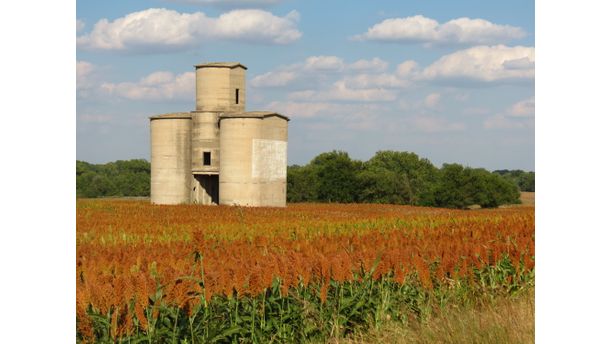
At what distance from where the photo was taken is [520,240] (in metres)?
11.9

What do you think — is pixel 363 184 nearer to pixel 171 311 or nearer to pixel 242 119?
pixel 242 119

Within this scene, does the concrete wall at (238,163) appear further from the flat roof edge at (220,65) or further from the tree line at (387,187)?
the tree line at (387,187)

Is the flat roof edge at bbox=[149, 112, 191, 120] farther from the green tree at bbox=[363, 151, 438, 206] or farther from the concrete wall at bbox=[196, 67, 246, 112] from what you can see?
the green tree at bbox=[363, 151, 438, 206]

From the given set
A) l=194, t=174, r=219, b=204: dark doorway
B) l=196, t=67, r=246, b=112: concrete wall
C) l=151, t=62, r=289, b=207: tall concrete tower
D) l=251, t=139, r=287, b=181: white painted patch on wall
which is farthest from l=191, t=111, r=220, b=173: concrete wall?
l=251, t=139, r=287, b=181: white painted patch on wall

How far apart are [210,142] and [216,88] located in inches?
140

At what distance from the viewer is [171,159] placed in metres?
44.2

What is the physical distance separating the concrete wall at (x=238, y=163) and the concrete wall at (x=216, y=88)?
2.55 meters

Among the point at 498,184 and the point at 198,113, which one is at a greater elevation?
the point at 198,113

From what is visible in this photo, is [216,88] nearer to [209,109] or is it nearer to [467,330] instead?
[209,109]

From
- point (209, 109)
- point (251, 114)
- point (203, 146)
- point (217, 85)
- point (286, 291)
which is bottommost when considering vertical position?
point (286, 291)

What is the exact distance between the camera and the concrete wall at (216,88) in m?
44.0

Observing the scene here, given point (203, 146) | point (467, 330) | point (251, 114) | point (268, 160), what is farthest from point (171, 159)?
point (467, 330)
